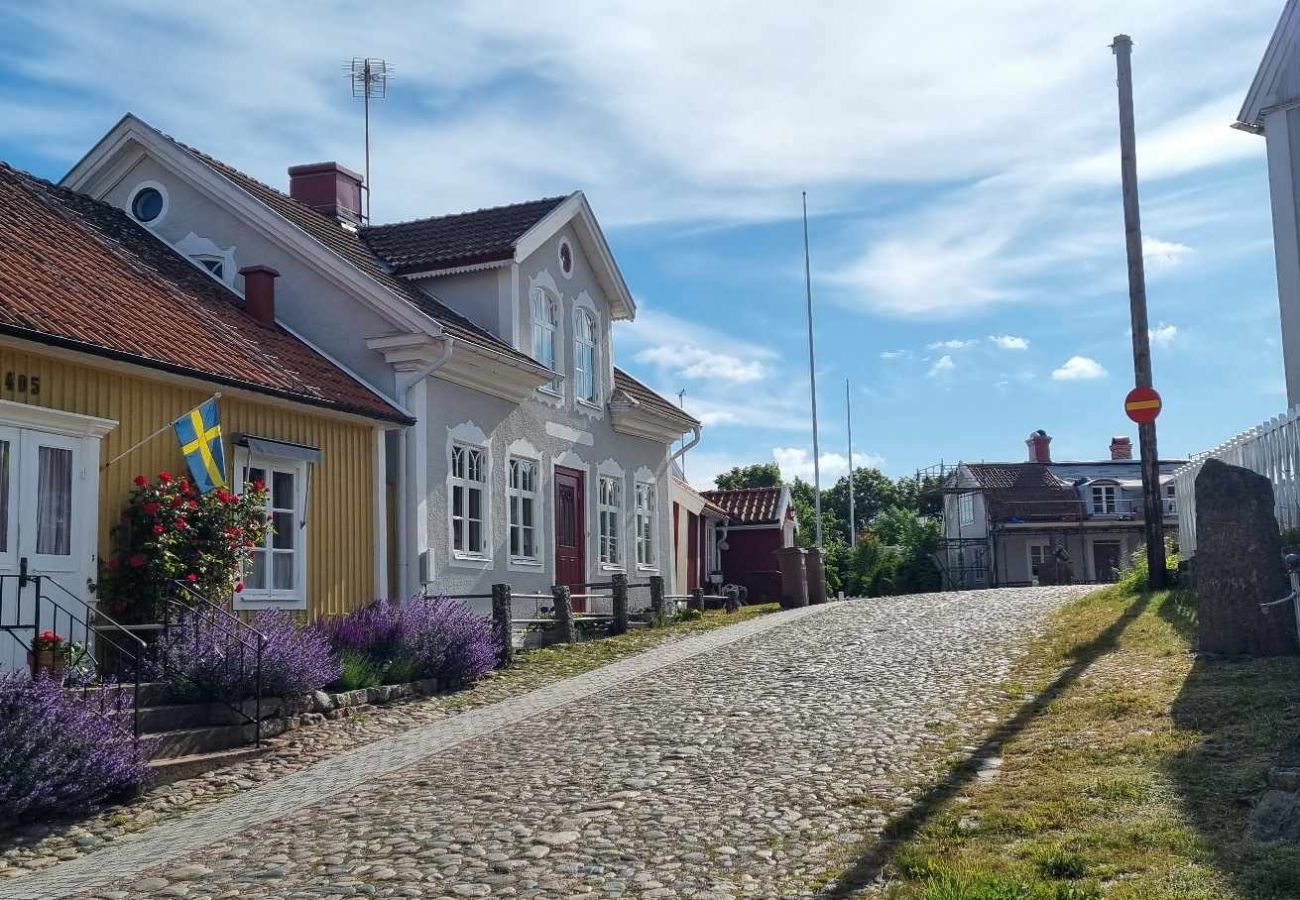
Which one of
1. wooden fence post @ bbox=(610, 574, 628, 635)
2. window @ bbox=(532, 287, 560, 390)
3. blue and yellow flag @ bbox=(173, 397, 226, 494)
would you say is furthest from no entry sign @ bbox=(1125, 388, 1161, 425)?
blue and yellow flag @ bbox=(173, 397, 226, 494)

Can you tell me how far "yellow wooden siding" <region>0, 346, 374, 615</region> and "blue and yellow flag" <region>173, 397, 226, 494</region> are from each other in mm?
349

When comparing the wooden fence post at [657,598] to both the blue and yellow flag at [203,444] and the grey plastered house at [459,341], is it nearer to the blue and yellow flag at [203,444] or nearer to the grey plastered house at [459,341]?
the grey plastered house at [459,341]

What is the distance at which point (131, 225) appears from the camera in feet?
61.2

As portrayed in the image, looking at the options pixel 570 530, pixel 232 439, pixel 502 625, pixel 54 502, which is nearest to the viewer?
pixel 54 502

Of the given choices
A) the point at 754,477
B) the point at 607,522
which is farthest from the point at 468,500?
the point at 754,477

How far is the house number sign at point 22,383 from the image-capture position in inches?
445

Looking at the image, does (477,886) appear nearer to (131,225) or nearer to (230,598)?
(230,598)

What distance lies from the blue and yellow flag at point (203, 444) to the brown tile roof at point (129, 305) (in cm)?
44

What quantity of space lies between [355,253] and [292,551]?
657 centimetres

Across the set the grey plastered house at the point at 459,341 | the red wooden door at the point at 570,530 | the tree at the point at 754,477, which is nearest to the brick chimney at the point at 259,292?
the grey plastered house at the point at 459,341

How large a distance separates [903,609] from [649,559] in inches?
→ 245

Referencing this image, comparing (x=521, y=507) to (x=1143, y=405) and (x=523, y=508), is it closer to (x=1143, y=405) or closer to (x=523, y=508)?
(x=523, y=508)

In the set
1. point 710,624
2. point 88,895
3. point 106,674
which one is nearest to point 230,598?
point 106,674

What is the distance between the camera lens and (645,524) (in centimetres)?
2589
